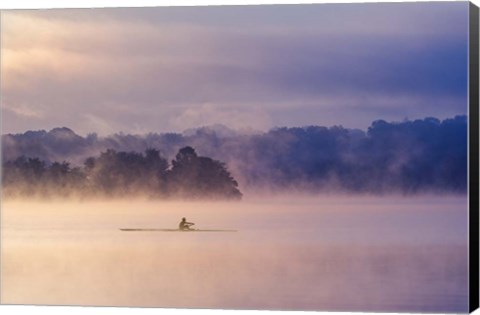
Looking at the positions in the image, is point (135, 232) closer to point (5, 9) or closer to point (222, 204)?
point (222, 204)

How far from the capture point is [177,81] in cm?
1190

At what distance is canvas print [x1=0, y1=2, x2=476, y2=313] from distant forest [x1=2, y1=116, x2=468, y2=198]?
1 cm

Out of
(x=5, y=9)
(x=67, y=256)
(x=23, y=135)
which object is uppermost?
(x=5, y=9)

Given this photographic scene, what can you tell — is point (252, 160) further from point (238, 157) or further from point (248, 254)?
point (248, 254)

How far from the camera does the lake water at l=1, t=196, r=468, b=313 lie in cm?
1165

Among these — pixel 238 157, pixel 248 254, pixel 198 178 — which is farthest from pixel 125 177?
pixel 248 254

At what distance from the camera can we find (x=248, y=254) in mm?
11867

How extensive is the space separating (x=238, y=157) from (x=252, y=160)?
0.10 meters

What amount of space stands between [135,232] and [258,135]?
1.15 metres

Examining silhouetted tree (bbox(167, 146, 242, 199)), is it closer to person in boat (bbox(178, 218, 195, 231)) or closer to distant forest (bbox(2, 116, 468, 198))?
distant forest (bbox(2, 116, 468, 198))

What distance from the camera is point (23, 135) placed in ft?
39.8

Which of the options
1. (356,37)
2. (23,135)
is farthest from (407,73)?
(23,135)

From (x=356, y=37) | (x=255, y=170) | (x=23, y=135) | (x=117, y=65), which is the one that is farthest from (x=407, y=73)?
(x=23, y=135)

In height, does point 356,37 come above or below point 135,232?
above
